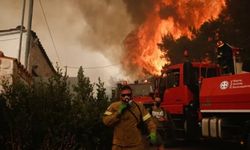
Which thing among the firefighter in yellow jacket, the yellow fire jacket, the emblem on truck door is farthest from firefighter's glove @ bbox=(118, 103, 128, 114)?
the emblem on truck door

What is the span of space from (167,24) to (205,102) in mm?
24649

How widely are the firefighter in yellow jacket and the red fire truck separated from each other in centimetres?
522

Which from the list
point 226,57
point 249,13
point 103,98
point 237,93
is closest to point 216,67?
point 226,57

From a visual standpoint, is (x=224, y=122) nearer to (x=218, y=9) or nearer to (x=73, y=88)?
(x=73, y=88)

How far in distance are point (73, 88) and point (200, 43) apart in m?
→ 26.7

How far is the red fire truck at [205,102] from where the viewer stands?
10.5 meters

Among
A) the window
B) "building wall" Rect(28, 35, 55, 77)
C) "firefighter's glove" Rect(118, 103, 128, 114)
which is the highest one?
"building wall" Rect(28, 35, 55, 77)

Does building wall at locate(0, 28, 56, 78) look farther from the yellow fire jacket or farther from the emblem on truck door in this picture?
the yellow fire jacket

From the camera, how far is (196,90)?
44.0ft

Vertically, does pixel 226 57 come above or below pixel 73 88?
above

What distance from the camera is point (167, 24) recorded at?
3581 centimetres

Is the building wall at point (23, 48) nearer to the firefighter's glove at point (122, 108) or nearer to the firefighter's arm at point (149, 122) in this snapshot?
the firefighter's arm at point (149, 122)

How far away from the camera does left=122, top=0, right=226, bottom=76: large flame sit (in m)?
32.9

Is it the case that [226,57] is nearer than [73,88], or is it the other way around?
[73,88]
